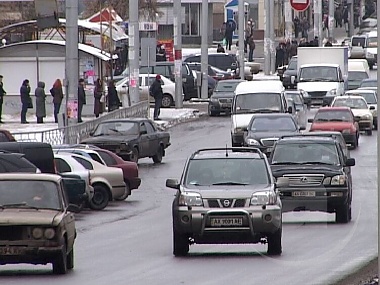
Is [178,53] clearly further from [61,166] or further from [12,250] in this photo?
[12,250]

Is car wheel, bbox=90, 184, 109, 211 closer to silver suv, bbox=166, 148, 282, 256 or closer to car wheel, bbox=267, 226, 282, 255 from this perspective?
silver suv, bbox=166, 148, 282, 256

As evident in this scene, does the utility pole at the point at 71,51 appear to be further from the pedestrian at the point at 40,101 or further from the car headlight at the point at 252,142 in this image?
the pedestrian at the point at 40,101

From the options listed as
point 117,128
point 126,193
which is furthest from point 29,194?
point 117,128

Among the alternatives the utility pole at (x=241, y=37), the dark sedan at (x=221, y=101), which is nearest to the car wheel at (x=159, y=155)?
the dark sedan at (x=221, y=101)

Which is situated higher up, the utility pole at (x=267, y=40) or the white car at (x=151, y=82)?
the utility pole at (x=267, y=40)

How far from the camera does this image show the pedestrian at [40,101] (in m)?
46.4

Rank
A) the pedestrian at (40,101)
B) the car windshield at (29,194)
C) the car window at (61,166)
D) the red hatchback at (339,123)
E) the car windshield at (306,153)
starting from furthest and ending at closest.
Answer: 1. the pedestrian at (40,101)
2. the red hatchback at (339,123)
3. the car window at (61,166)
4. the car windshield at (306,153)
5. the car windshield at (29,194)

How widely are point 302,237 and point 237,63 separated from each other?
50842 millimetres

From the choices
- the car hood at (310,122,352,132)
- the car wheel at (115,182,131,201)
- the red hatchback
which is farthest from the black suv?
the car hood at (310,122,352,132)

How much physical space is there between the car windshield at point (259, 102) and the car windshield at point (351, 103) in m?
6.09

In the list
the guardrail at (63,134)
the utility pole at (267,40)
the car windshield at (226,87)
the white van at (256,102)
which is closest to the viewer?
the guardrail at (63,134)

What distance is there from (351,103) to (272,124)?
10163 millimetres

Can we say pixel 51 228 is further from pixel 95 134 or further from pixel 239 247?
pixel 95 134

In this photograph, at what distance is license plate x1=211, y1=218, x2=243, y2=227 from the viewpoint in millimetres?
18859
